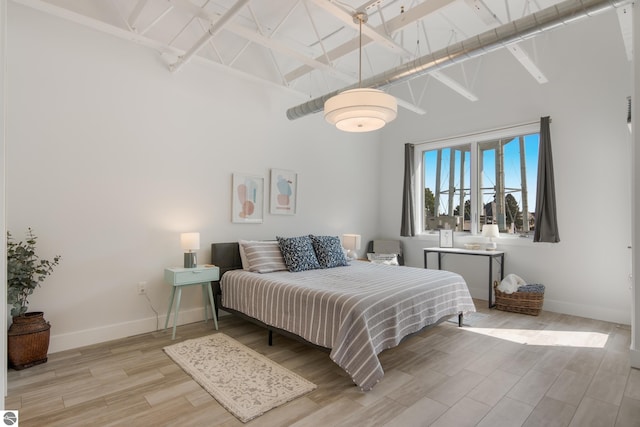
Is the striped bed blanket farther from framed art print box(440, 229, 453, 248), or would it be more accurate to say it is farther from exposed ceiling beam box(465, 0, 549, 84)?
exposed ceiling beam box(465, 0, 549, 84)

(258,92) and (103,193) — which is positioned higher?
(258,92)

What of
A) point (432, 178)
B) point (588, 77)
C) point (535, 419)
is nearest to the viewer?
point (535, 419)

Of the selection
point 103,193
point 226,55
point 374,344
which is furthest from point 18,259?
point 226,55

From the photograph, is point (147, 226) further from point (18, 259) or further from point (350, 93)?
point (350, 93)

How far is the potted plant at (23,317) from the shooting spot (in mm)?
2611

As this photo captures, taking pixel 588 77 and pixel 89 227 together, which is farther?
pixel 588 77

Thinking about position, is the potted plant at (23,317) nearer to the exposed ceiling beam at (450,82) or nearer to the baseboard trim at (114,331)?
the baseboard trim at (114,331)

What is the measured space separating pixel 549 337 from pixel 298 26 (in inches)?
176

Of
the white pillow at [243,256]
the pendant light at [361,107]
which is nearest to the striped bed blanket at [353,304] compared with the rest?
the white pillow at [243,256]

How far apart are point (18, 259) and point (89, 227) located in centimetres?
68

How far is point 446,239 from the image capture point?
533 cm

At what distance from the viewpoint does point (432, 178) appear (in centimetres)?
590

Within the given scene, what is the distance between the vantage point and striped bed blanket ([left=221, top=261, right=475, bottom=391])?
2.47 m

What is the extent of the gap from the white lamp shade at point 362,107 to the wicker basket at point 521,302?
10.2ft
